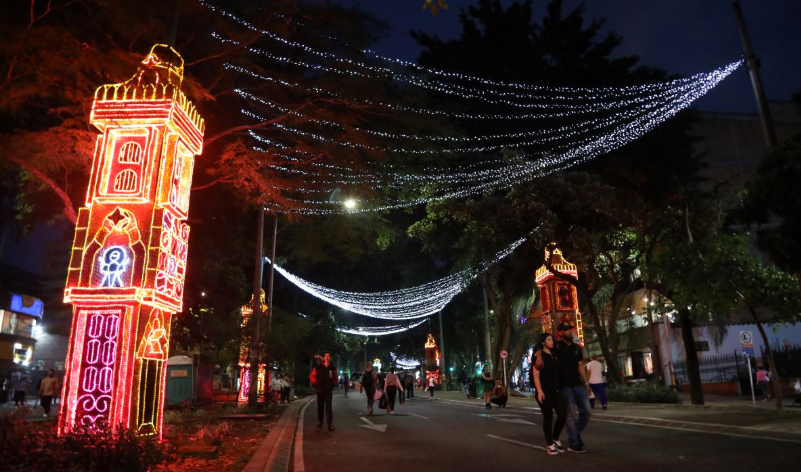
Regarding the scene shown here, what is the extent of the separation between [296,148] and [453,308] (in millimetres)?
29208

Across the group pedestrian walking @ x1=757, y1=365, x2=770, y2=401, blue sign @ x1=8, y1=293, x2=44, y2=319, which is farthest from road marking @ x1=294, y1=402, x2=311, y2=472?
blue sign @ x1=8, y1=293, x2=44, y2=319

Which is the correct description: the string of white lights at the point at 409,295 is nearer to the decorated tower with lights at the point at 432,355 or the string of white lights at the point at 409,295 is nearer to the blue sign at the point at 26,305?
the decorated tower with lights at the point at 432,355

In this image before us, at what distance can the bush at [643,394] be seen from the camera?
18.0 metres

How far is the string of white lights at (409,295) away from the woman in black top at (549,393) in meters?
17.9

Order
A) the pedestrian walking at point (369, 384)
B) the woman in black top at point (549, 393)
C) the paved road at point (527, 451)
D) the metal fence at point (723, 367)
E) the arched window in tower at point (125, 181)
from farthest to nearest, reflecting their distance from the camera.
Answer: the metal fence at point (723, 367), the pedestrian walking at point (369, 384), the arched window in tower at point (125, 181), the woman in black top at point (549, 393), the paved road at point (527, 451)

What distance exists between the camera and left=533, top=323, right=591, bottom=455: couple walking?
7.56 metres

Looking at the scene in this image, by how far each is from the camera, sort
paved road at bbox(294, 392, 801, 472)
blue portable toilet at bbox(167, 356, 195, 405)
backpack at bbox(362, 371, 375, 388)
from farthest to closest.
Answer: blue portable toilet at bbox(167, 356, 195, 405) → backpack at bbox(362, 371, 375, 388) → paved road at bbox(294, 392, 801, 472)

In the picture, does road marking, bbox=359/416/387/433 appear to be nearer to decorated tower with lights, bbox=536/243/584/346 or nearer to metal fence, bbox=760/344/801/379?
decorated tower with lights, bbox=536/243/584/346

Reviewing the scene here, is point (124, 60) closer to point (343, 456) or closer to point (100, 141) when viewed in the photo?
point (100, 141)

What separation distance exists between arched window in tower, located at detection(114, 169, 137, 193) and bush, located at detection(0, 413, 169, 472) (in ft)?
13.9

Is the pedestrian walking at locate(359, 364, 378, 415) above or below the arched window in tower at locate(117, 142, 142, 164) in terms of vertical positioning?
below

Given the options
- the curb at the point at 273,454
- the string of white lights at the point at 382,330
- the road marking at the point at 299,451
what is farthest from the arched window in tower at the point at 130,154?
the string of white lights at the point at 382,330

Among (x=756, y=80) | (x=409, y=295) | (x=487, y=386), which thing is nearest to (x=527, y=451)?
(x=756, y=80)

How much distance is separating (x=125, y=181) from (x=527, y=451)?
25.6 feet
